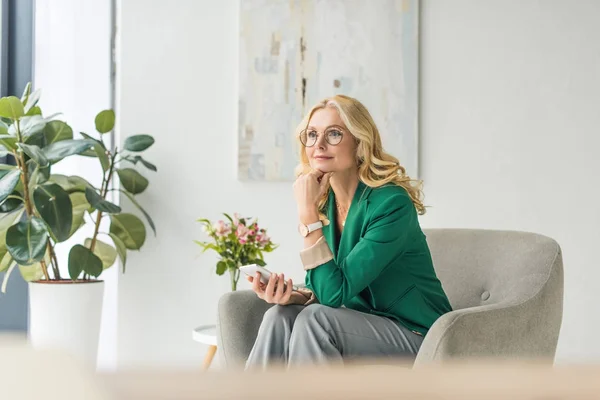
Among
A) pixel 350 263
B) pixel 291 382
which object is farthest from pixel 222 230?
pixel 291 382

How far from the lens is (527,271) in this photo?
217cm

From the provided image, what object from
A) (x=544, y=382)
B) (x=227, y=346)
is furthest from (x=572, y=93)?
(x=544, y=382)

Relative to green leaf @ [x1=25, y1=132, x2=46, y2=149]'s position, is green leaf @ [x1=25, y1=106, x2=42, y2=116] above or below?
above

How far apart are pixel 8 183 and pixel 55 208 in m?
0.21

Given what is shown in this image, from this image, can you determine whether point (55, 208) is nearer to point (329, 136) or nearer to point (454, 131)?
point (329, 136)

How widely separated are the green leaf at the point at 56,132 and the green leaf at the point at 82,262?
0.45 m

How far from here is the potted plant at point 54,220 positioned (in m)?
2.88

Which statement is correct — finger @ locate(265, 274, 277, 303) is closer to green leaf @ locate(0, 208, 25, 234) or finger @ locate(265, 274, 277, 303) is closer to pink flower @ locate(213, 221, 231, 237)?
pink flower @ locate(213, 221, 231, 237)

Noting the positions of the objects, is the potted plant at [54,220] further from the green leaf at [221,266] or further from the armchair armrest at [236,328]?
the armchair armrest at [236,328]

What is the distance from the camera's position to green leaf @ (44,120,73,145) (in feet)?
10.0

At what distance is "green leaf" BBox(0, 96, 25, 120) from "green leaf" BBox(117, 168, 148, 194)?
0.53 metres

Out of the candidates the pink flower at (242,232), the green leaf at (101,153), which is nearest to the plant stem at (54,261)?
the green leaf at (101,153)

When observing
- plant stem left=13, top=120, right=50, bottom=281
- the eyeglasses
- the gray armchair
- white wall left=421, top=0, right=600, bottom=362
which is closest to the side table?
the gray armchair

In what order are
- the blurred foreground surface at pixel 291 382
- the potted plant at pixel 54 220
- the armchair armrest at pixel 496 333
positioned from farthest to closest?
1. the potted plant at pixel 54 220
2. the armchair armrest at pixel 496 333
3. the blurred foreground surface at pixel 291 382
